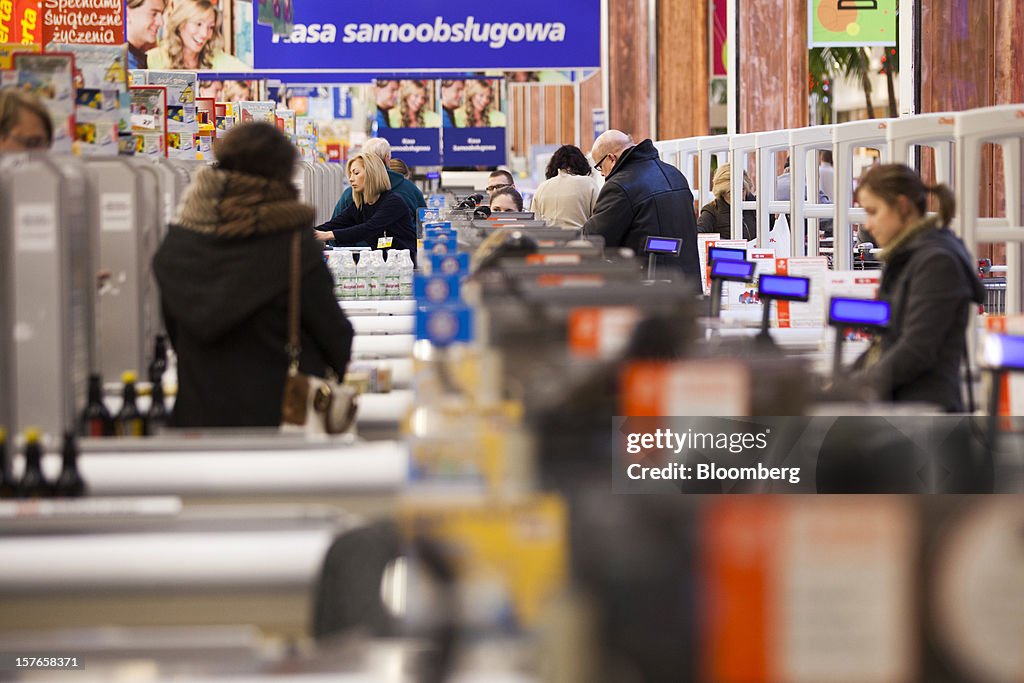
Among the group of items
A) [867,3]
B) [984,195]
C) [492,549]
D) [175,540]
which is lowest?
[175,540]

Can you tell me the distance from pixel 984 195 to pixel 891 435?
27.2 ft

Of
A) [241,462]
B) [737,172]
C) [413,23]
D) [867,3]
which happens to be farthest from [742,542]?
[413,23]

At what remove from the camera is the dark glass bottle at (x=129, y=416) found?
10.8ft

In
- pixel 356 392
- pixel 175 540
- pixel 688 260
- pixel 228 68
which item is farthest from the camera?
pixel 228 68

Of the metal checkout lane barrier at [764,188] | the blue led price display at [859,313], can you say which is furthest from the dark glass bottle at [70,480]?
the metal checkout lane barrier at [764,188]

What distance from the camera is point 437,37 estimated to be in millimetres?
12547

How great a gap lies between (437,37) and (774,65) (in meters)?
3.08

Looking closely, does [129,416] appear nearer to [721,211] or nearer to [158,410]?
[158,410]

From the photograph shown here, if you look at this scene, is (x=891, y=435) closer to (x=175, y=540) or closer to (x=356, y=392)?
(x=175, y=540)

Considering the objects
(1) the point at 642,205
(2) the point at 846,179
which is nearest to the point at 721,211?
(1) the point at 642,205

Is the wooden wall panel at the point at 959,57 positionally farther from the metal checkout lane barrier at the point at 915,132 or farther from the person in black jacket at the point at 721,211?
the metal checkout lane barrier at the point at 915,132

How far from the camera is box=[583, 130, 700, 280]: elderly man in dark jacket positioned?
25.4ft

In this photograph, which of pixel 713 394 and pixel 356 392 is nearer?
pixel 713 394

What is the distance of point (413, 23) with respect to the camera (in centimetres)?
1248
